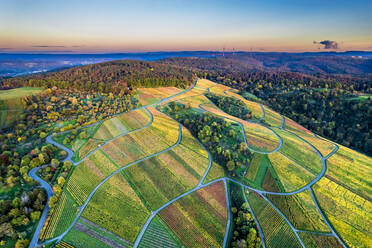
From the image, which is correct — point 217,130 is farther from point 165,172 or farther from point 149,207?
point 149,207

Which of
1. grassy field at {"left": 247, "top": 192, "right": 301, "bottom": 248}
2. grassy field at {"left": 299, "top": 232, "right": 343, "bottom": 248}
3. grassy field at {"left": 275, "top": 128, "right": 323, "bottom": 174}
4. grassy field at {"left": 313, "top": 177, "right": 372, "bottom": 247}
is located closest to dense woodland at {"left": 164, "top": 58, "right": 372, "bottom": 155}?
grassy field at {"left": 275, "top": 128, "right": 323, "bottom": 174}

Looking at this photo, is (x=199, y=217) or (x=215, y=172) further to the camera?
(x=215, y=172)

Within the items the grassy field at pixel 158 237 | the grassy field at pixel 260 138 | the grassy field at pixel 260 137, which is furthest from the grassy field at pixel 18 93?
the grassy field at pixel 260 138

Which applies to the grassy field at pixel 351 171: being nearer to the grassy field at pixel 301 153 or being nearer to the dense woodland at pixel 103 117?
the grassy field at pixel 301 153

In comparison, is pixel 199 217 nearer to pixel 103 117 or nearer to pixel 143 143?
pixel 143 143

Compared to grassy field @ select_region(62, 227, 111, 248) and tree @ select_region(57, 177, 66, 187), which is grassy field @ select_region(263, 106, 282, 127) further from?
tree @ select_region(57, 177, 66, 187)

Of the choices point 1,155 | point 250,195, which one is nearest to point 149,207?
point 250,195

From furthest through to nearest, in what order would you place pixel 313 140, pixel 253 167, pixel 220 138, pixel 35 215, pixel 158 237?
pixel 313 140 < pixel 220 138 < pixel 253 167 < pixel 35 215 < pixel 158 237

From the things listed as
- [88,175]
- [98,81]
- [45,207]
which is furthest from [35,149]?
[98,81]
